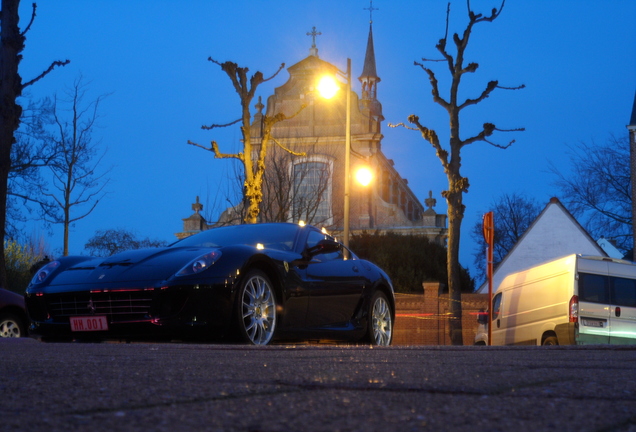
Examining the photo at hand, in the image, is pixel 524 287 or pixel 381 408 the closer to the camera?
pixel 381 408

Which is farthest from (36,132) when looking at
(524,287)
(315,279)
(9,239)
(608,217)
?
(608,217)

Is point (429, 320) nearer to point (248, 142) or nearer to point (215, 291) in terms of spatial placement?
point (248, 142)

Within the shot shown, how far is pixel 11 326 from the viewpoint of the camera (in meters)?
12.2

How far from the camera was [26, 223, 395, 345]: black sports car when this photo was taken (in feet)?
24.5

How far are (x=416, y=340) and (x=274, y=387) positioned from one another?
96.8ft

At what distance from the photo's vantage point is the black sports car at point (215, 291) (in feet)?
24.5

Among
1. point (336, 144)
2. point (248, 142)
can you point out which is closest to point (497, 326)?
point (248, 142)

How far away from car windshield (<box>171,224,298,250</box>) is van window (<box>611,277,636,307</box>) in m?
7.35

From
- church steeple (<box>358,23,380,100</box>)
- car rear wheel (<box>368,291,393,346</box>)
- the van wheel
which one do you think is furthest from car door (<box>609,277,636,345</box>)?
church steeple (<box>358,23,380,100</box>)

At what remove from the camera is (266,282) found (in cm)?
798

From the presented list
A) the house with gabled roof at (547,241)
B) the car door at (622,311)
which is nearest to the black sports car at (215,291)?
the car door at (622,311)

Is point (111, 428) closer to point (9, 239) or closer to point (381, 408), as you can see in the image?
point (381, 408)

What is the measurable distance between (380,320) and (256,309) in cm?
251

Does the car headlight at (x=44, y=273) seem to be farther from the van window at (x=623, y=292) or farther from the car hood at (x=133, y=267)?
the van window at (x=623, y=292)
